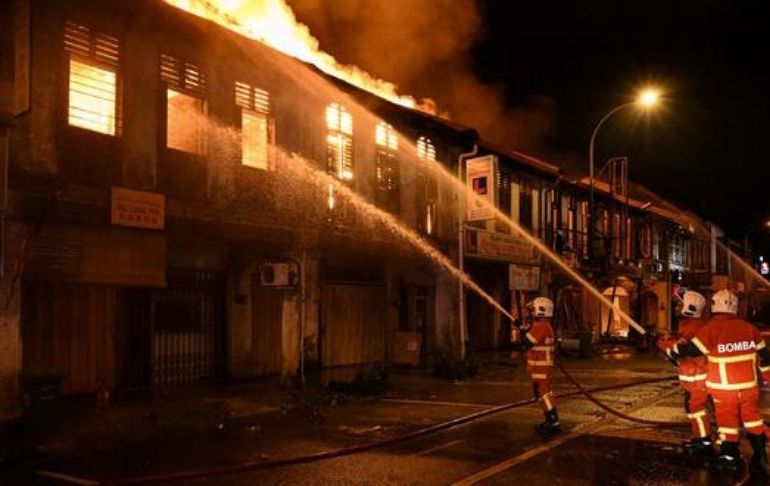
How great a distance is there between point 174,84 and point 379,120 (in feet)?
20.7

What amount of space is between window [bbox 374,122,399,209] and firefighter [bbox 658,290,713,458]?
10.4 m

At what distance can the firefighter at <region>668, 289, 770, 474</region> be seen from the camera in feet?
A: 24.1

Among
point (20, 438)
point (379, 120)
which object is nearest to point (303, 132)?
point (379, 120)

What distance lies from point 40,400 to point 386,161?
10.8 m

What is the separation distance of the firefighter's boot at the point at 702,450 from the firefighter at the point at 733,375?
14.6 inches

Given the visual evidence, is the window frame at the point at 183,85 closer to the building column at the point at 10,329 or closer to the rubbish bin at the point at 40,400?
the building column at the point at 10,329

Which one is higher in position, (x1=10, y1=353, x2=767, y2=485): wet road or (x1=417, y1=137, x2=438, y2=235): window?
(x1=417, y1=137, x2=438, y2=235): window

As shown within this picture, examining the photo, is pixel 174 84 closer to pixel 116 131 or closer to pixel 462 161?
pixel 116 131

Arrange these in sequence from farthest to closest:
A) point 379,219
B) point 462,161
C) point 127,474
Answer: point 462,161 → point 379,219 → point 127,474

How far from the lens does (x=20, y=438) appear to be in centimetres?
969

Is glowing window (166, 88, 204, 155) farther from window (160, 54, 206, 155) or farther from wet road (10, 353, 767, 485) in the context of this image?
wet road (10, 353, 767, 485)

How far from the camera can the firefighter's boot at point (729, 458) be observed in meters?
7.41

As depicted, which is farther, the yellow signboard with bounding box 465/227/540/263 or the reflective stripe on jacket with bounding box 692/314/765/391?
the yellow signboard with bounding box 465/227/540/263

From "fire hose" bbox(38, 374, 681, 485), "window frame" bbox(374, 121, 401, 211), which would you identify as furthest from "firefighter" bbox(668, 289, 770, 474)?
"window frame" bbox(374, 121, 401, 211)
